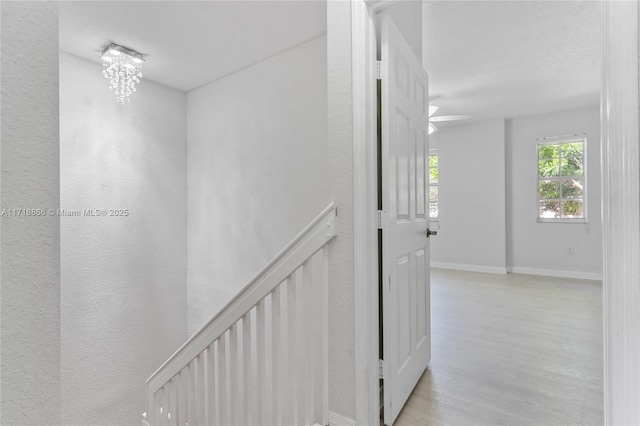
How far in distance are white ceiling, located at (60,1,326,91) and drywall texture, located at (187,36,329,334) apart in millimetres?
186

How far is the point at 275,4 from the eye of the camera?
215 cm

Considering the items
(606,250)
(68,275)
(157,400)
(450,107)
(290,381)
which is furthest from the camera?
(450,107)

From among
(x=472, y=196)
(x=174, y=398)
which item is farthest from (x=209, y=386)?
(x=472, y=196)

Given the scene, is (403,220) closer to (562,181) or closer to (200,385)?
(200,385)

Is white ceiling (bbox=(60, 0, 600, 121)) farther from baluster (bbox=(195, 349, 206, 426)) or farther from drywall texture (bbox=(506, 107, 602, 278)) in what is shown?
baluster (bbox=(195, 349, 206, 426))

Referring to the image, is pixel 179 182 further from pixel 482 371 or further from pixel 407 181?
pixel 482 371

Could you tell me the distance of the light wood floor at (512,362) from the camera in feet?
5.88

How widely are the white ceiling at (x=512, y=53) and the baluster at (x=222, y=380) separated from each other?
8.93 ft

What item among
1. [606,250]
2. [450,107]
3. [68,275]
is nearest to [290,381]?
[606,250]

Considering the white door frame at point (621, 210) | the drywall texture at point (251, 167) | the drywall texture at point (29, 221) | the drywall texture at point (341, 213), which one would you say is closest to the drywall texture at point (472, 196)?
the drywall texture at point (251, 167)

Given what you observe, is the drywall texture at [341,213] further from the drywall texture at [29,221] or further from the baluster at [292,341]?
the drywall texture at [29,221]

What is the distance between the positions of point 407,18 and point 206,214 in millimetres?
2578

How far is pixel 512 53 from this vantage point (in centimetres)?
316

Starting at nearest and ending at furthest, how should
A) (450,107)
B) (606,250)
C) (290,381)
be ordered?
1. (606,250)
2. (290,381)
3. (450,107)
